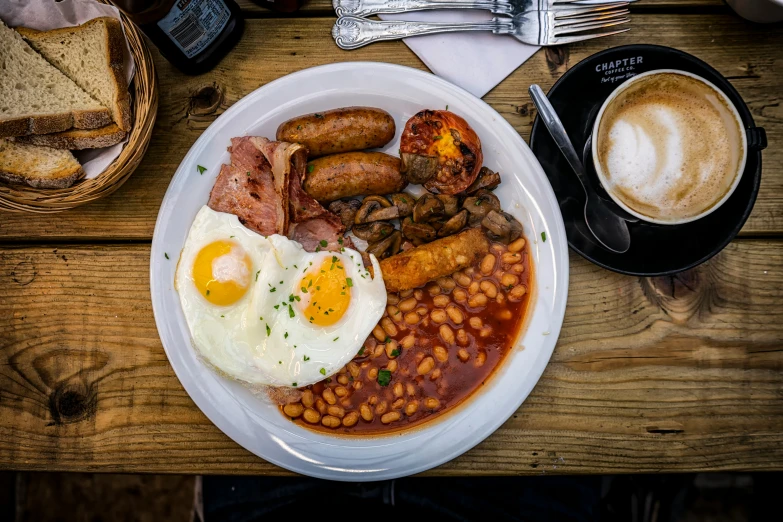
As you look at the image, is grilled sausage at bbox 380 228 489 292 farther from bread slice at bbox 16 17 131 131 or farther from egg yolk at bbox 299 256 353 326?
bread slice at bbox 16 17 131 131

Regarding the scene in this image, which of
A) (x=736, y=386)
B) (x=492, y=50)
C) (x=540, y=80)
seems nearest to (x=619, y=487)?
(x=736, y=386)

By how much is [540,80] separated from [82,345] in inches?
75.6

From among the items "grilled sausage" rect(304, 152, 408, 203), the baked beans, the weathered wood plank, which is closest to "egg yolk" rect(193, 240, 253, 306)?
"grilled sausage" rect(304, 152, 408, 203)

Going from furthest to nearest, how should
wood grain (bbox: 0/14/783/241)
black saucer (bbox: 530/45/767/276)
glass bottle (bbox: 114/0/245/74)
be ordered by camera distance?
wood grain (bbox: 0/14/783/241) < black saucer (bbox: 530/45/767/276) < glass bottle (bbox: 114/0/245/74)

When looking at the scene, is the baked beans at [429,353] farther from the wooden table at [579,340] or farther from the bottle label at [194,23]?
the bottle label at [194,23]

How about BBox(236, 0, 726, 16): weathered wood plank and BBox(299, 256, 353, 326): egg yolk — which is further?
BBox(236, 0, 726, 16): weathered wood plank

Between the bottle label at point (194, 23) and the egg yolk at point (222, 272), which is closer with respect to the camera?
the bottle label at point (194, 23)

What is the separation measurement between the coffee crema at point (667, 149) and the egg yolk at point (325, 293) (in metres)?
0.87

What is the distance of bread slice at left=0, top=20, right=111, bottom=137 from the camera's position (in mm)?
1610

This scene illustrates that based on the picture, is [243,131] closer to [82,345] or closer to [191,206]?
[191,206]

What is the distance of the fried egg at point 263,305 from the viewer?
1.63 metres

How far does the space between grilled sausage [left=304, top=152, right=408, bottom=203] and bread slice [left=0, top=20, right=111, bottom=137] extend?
698 mm

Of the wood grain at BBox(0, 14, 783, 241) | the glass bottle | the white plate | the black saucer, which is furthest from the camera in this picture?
the wood grain at BBox(0, 14, 783, 241)

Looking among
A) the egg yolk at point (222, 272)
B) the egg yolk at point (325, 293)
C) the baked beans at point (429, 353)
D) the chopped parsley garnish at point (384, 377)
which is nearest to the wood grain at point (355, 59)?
the egg yolk at point (222, 272)
